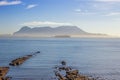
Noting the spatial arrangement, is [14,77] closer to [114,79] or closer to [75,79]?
[75,79]

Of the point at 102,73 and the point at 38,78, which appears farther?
the point at 102,73

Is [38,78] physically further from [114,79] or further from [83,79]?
[114,79]

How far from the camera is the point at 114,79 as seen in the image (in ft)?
188

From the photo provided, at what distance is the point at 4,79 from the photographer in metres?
52.4

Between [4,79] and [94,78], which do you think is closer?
[4,79]

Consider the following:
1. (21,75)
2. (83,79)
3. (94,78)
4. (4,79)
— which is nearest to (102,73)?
(94,78)

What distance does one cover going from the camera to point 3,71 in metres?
63.6

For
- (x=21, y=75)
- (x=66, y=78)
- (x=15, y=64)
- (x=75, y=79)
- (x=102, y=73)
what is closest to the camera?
(x=75, y=79)

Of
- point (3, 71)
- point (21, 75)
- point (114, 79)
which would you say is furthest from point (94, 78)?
point (3, 71)

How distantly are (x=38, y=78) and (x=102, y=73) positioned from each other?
55.9ft

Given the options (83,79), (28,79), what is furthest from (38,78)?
(83,79)

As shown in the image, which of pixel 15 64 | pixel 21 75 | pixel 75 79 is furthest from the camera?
pixel 15 64

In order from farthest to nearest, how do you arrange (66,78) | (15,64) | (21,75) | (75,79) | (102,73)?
1. (15,64)
2. (102,73)
3. (21,75)
4. (66,78)
5. (75,79)

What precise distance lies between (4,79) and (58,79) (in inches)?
413
